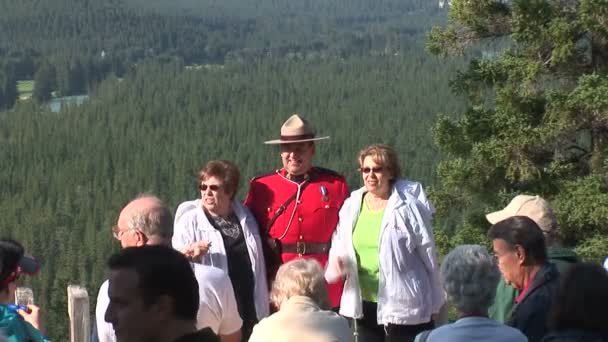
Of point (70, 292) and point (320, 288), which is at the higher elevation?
point (320, 288)

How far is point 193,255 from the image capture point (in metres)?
5.19

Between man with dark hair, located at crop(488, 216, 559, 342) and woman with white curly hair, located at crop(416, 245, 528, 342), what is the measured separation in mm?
400

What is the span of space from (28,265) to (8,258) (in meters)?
0.21

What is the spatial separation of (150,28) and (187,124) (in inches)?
2037

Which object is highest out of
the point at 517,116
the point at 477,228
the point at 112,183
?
the point at 517,116

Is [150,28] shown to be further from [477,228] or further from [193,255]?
[193,255]

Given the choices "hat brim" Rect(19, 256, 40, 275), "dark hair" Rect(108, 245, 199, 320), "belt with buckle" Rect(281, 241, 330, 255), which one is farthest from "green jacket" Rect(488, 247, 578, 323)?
"dark hair" Rect(108, 245, 199, 320)

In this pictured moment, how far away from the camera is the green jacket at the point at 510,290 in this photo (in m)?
4.52

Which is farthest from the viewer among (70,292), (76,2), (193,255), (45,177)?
(76,2)

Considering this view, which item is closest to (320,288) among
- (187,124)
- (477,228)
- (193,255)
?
(193,255)

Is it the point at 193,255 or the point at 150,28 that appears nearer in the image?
the point at 193,255

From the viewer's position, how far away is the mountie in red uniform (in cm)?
587

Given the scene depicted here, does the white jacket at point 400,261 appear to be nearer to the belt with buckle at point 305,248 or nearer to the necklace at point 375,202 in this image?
the necklace at point 375,202

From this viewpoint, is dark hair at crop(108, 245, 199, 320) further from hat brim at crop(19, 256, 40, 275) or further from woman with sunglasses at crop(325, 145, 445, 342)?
woman with sunglasses at crop(325, 145, 445, 342)
